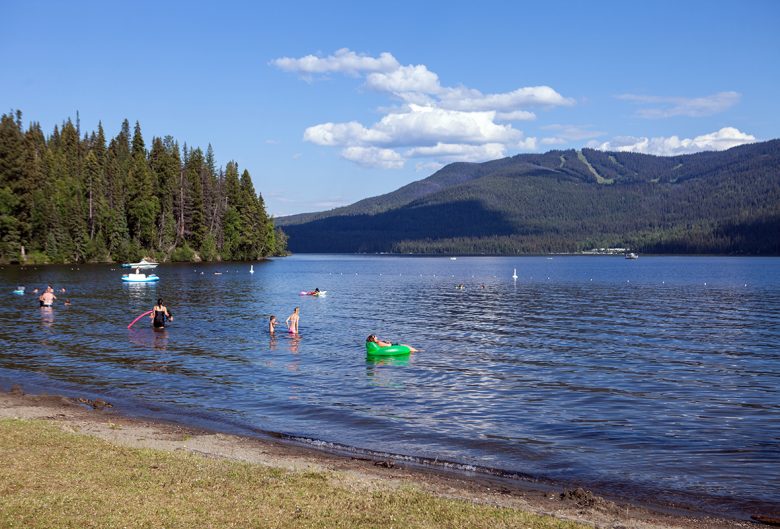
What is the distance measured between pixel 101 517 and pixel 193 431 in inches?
386

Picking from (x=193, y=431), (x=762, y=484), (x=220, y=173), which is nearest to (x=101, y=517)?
(x=193, y=431)

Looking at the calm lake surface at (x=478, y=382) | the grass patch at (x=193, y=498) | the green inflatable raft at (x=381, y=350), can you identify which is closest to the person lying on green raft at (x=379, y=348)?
the green inflatable raft at (x=381, y=350)

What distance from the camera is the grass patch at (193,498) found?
12180 millimetres

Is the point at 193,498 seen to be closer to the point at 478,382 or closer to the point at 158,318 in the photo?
the point at 478,382

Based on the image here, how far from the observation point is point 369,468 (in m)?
17.9

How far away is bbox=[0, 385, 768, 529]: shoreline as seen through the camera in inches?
585

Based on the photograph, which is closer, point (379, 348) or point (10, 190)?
point (379, 348)

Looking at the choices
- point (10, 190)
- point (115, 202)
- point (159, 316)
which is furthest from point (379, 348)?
point (115, 202)

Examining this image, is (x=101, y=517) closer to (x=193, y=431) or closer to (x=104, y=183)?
(x=193, y=431)

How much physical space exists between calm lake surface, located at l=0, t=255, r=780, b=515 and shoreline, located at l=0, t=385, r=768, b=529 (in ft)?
3.51

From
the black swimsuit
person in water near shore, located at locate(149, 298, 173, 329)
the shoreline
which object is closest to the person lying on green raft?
the shoreline

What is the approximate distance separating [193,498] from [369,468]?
574 centimetres

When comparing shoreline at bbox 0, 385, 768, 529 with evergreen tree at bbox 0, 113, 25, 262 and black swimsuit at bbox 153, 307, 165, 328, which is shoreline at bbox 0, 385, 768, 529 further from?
evergreen tree at bbox 0, 113, 25, 262

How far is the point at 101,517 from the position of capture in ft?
39.0
